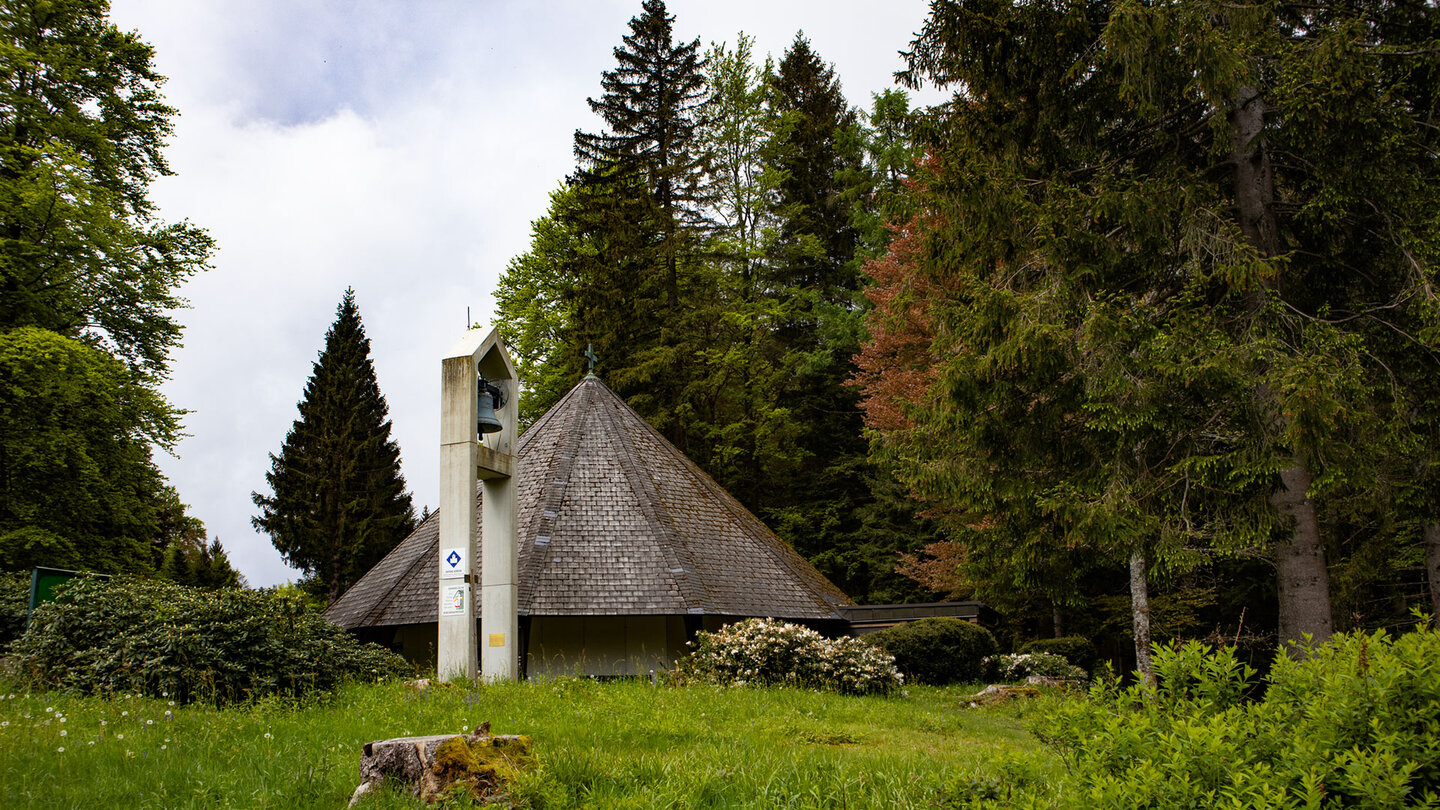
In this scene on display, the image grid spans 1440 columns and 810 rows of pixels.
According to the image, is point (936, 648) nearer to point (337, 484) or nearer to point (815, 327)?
point (815, 327)

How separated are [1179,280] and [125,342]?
21.9 m

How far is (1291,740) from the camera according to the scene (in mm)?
2998

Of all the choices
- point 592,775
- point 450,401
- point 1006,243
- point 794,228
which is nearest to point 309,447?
point 794,228

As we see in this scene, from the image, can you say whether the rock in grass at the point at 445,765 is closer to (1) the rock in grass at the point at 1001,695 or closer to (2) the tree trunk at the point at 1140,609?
(1) the rock in grass at the point at 1001,695

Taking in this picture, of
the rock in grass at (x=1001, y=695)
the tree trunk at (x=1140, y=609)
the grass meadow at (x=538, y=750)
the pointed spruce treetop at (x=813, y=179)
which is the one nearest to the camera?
the grass meadow at (x=538, y=750)

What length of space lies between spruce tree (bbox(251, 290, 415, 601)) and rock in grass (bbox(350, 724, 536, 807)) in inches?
1137

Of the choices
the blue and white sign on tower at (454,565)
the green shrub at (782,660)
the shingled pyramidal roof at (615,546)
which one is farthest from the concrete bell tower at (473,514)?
the green shrub at (782,660)

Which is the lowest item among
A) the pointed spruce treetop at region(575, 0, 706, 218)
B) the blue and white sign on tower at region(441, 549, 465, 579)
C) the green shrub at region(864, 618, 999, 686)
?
the green shrub at region(864, 618, 999, 686)

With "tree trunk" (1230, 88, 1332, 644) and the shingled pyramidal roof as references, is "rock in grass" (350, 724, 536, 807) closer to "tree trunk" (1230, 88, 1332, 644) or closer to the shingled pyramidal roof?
"tree trunk" (1230, 88, 1332, 644)

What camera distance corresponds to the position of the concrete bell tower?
32.8 ft

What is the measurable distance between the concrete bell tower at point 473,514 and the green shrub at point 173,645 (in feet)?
4.28

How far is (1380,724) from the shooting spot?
2885 millimetres

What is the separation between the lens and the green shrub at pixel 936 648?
15.0 meters

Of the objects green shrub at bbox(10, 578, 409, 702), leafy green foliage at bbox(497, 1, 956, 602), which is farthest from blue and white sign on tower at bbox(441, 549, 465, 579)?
leafy green foliage at bbox(497, 1, 956, 602)
